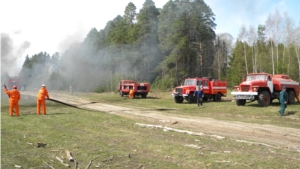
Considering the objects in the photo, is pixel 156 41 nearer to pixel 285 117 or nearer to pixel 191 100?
pixel 191 100

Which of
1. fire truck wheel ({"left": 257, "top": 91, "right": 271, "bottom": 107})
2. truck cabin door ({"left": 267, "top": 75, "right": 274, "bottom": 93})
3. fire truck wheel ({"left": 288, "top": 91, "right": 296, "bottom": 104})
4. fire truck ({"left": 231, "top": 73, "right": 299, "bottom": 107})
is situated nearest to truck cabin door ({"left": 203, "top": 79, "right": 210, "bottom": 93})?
fire truck ({"left": 231, "top": 73, "right": 299, "bottom": 107})

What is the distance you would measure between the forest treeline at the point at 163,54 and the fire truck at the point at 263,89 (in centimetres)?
2123

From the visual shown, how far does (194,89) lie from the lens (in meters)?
23.8

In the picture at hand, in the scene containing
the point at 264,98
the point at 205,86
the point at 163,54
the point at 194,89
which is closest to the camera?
the point at 264,98

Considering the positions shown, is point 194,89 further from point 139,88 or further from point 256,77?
point 139,88

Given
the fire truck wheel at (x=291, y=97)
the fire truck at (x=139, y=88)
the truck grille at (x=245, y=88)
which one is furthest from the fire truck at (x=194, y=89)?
the fire truck at (x=139, y=88)

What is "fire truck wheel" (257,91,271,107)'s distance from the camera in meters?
18.0

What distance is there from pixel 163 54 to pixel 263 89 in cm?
2764

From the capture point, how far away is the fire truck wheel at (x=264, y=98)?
18.0 metres

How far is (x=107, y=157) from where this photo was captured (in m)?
6.76

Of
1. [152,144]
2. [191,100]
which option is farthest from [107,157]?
[191,100]

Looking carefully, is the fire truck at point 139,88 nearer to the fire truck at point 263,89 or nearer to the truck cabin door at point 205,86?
the truck cabin door at point 205,86

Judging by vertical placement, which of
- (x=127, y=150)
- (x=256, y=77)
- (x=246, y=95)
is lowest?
(x=127, y=150)

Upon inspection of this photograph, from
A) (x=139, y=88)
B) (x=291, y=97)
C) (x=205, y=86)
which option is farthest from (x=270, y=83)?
(x=139, y=88)
